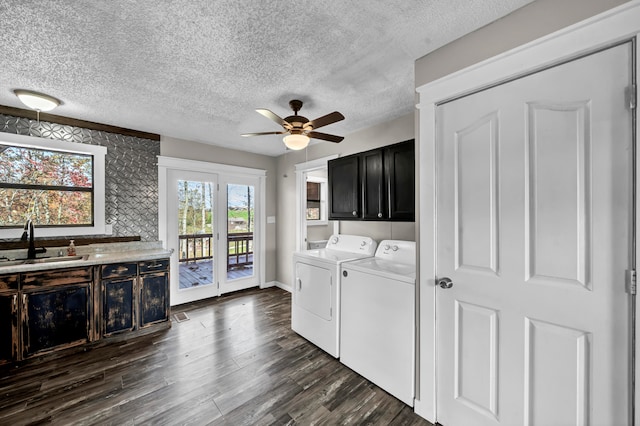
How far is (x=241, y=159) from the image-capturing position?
14.9 ft

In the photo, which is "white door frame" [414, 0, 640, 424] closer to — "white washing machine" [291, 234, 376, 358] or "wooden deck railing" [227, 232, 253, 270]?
"white washing machine" [291, 234, 376, 358]

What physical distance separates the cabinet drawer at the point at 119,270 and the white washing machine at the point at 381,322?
8.02 feet

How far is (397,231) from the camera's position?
299 centimetres

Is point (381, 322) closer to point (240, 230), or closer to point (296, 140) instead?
point (296, 140)

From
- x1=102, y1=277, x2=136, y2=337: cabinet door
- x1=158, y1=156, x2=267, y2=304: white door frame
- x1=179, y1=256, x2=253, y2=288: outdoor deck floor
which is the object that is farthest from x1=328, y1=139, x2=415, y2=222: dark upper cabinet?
x1=102, y1=277, x2=136, y2=337: cabinet door

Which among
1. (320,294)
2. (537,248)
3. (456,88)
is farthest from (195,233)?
(537,248)

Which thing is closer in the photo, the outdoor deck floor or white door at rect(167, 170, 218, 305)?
white door at rect(167, 170, 218, 305)

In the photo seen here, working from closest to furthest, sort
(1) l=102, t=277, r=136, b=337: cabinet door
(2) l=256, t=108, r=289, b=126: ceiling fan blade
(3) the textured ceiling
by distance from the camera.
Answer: (3) the textured ceiling < (2) l=256, t=108, r=289, b=126: ceiling fan blade < (1) l=102, t=277, r=136, b=337: cabinet door

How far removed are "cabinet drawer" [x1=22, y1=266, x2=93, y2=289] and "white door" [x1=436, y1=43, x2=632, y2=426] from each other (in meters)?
3.40

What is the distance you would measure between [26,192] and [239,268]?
2.84 meters

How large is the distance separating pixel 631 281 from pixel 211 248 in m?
4.44

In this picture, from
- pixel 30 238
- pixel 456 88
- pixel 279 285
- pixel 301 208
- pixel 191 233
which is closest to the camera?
pixel 456 88

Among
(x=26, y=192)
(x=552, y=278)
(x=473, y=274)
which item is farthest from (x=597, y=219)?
(x=26, y=192)

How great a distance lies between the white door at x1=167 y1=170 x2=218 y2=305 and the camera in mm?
3830
